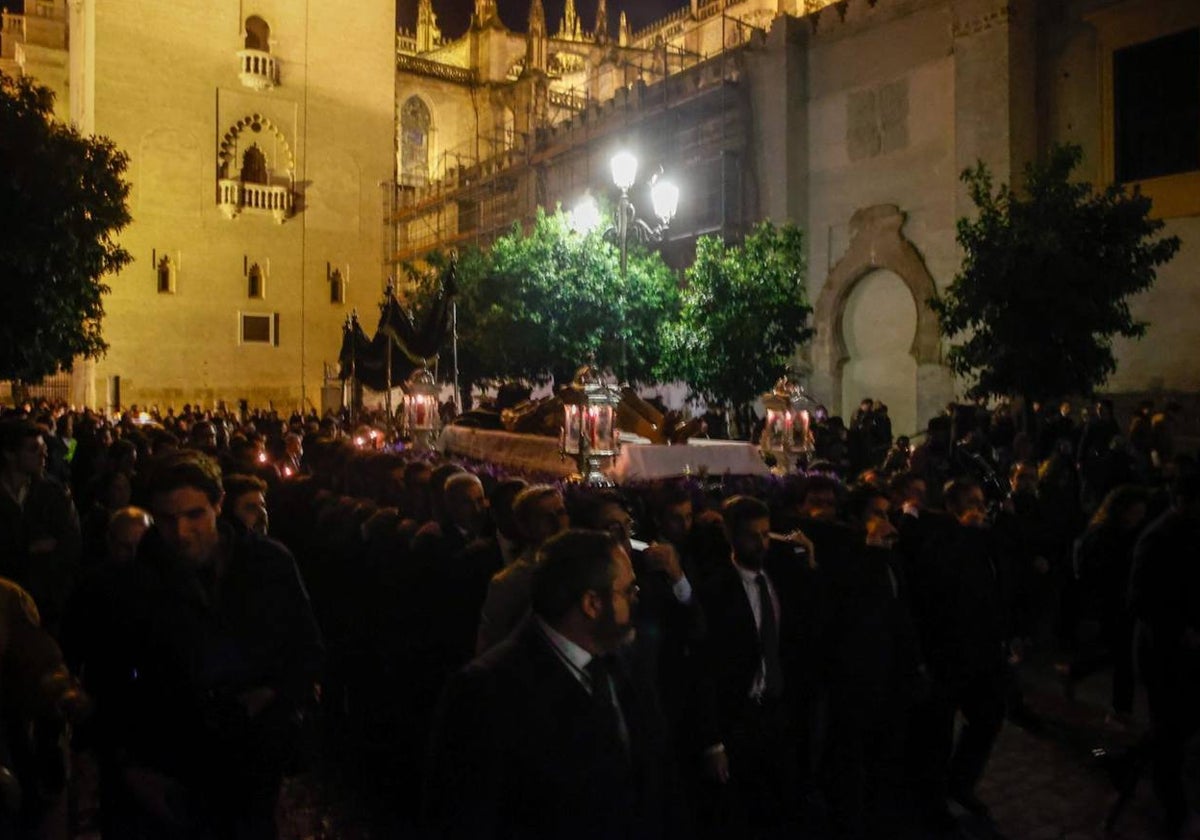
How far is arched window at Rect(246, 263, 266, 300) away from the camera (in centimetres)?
3547

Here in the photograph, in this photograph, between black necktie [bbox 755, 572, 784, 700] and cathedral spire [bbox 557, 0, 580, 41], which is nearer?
black necktie [bbox 755, 572, 784, 700]

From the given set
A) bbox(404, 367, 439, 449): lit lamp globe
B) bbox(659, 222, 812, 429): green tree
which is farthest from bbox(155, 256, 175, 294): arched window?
bbox(404, 367, 439, 449): lit lamp globe

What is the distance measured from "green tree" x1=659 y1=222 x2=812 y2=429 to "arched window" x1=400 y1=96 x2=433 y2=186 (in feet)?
96.0

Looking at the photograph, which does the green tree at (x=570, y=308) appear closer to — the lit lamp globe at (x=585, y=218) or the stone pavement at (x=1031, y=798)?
the lit lamp globe at (x=585, y=218)

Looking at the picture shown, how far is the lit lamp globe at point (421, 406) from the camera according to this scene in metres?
15.0

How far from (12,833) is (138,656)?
2.38ft

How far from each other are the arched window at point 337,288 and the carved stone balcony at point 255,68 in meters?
6.42

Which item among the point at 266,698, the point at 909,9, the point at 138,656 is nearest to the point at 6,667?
the point at 138,656

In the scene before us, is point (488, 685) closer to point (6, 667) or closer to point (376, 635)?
point (6, 667)

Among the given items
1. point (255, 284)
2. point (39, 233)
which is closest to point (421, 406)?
point (39, 233)

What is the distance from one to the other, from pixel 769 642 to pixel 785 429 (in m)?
6.64

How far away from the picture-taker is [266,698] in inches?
136

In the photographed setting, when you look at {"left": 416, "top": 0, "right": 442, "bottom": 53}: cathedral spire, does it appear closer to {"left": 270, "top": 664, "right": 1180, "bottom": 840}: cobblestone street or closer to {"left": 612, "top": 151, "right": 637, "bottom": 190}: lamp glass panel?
{"left": 612, "top": 151, "right": 637, "bottom": 190}: lamp glass panel

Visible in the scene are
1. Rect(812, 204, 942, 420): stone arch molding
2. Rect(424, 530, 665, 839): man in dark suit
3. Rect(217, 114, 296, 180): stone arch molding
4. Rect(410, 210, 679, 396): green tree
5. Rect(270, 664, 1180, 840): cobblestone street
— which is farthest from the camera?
Rect(217, 114, 296, 180): stone arch molding
